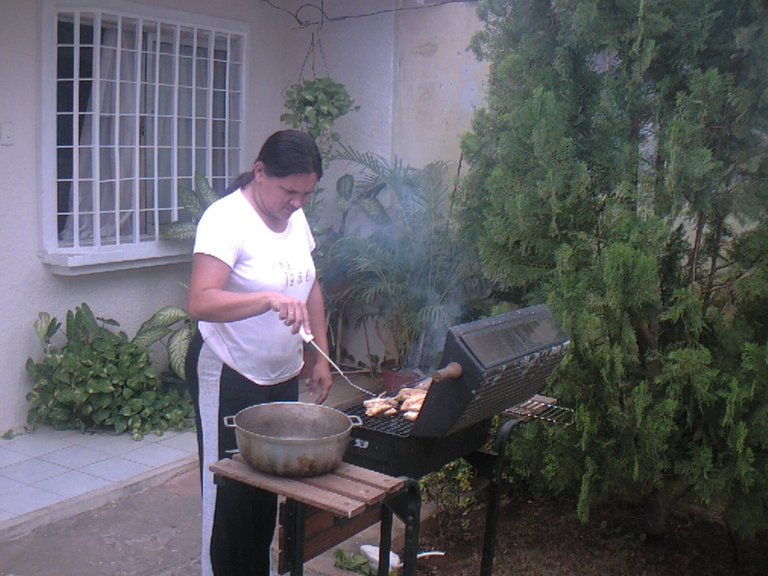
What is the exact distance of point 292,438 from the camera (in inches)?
109

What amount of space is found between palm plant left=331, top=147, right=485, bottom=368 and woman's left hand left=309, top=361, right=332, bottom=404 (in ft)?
9.30

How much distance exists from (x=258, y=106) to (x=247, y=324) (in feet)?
15.2

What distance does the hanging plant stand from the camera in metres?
7.10

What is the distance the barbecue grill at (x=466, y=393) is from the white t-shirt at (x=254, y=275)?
1.28ft

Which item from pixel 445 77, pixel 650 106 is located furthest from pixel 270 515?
pixel 445 77

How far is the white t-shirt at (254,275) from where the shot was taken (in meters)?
3.19

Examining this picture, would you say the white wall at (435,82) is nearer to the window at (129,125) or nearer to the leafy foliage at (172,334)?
the window at (129,125)

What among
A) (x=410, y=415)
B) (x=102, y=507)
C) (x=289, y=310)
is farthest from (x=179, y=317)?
(x=289, y=310)

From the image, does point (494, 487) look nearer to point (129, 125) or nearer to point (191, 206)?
point (191, 206)

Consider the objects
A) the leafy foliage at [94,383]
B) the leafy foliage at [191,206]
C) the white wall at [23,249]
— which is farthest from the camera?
the leafy foliage at [191,206]

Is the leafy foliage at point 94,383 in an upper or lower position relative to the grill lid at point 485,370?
lower

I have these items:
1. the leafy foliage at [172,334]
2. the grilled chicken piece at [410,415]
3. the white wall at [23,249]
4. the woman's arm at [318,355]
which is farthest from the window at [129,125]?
the grilled chicken piece at [410,415]

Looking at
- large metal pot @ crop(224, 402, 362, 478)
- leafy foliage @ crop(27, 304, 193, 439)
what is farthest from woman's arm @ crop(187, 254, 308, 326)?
leafy foliage @ crop(27, 304, 193, 439)

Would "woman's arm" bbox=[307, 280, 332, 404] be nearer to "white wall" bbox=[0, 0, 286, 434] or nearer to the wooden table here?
the wooden table
